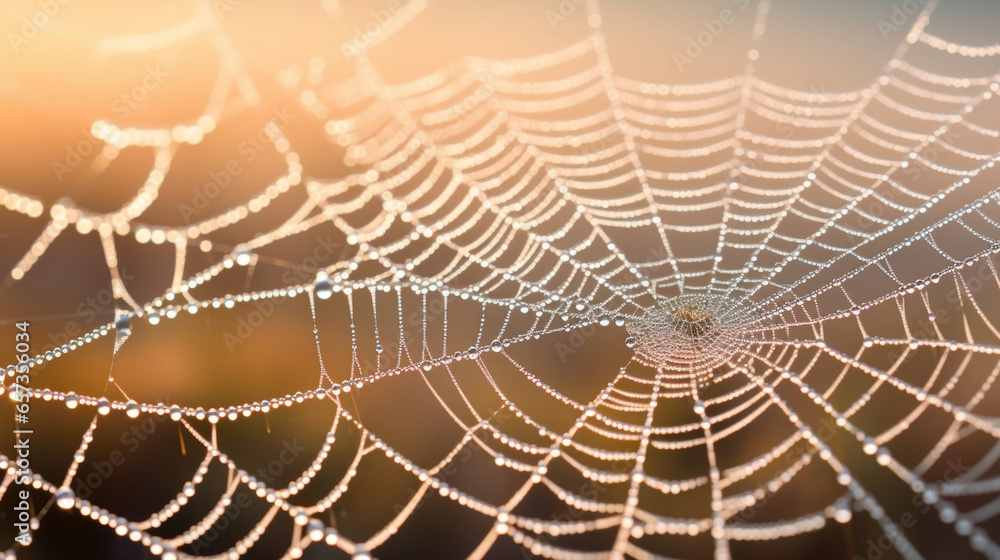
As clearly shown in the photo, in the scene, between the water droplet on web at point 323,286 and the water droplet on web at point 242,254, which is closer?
the water droplet on web at point 242,254

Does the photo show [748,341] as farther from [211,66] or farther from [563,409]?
[211,66]

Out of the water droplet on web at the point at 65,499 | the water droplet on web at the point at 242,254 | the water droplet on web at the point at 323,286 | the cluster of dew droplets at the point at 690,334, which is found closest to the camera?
the water droplet on web at the point at 65,499

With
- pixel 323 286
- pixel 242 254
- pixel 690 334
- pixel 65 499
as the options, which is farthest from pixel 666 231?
Result: pixel 65 499

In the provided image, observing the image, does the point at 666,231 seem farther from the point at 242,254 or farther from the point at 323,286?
the point at 242,254

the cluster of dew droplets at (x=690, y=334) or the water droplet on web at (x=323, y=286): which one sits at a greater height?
the cluster of dew droplets at (x=690, y=334)

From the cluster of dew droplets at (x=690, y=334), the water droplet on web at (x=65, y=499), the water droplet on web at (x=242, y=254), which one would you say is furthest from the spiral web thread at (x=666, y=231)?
the water droplet on web at (x=65, y=499)

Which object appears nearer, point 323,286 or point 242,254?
point 242,254

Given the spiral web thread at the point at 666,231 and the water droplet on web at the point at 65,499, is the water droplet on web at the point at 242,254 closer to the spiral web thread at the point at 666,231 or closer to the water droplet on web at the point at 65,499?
the spiral web thread at the point at 666,231

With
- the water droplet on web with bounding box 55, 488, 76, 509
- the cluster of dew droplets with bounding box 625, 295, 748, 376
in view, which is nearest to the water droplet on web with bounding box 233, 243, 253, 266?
the water droplet on web with bounding box 55, 488, 76, 509

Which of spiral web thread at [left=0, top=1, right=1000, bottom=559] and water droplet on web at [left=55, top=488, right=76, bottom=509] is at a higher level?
spiral web thread at [left=0, top=1, right=1000, bottom=559]

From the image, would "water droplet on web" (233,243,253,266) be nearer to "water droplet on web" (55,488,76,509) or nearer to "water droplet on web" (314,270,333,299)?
"water droplet on web" (314,270,333,299)

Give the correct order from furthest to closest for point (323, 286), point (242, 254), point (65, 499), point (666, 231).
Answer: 1. point (666, 231)
2. point (323, 286)
3. point (242, 254)
4. point (65, 499)
